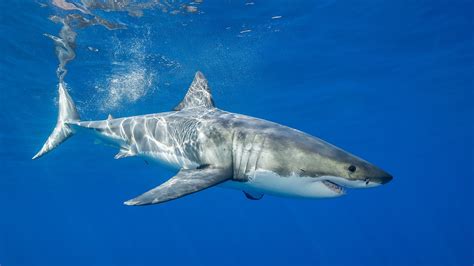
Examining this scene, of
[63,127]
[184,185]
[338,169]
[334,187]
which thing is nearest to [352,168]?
[338,169]

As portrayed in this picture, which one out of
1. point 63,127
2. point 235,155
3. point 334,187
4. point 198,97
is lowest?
point 63,127

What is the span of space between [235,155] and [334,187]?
1.51 m

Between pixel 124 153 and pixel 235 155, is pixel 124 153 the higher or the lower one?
the lower one

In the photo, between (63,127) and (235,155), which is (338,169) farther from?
(63,127)

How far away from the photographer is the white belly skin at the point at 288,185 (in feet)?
13.6

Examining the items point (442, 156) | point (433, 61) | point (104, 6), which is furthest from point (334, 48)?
point (442, 156)

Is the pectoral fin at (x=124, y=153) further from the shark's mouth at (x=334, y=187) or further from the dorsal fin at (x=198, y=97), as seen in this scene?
the shark's mouth at (x=334, y=187)

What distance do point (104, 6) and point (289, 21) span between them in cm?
719

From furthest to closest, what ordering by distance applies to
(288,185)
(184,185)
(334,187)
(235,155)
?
1. (235,155)
2. (288,185)
3. (184,185)
4. (334,187)

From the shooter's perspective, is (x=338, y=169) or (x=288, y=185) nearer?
(x=338, y=169)

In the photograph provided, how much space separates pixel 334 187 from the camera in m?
4.09

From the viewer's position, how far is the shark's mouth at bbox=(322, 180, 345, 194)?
4055mm

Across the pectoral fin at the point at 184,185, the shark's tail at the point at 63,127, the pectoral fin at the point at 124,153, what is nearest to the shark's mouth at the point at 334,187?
the pectoral fin at the point at 184,185

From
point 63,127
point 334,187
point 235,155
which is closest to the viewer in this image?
point 334,187
